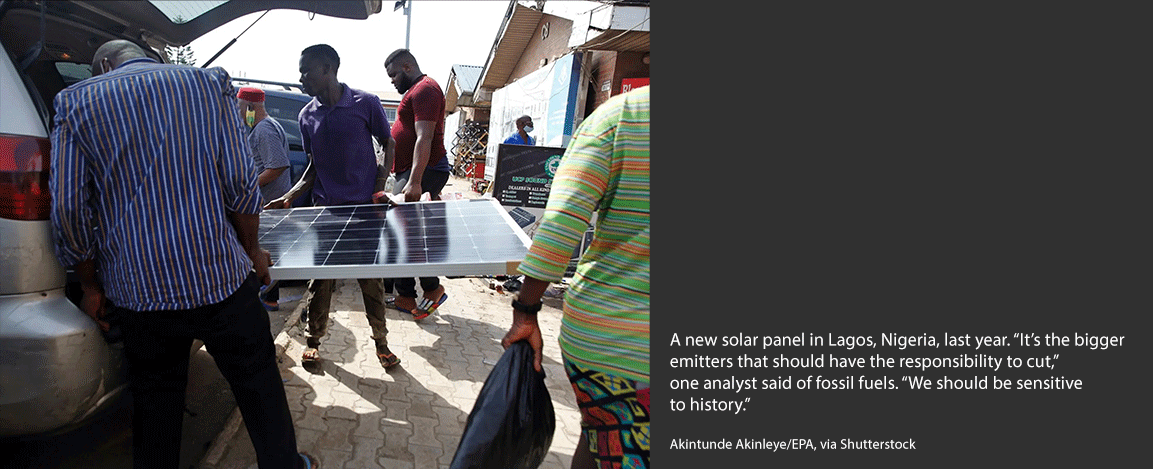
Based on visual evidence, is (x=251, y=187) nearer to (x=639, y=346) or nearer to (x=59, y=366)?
(x=59, y=366)

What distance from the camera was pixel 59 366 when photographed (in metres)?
1.86

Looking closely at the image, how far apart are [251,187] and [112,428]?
1.83 meters

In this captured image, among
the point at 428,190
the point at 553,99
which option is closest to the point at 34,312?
the point at 428,190

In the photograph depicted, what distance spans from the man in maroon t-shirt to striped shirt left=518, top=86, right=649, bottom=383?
2.37 m

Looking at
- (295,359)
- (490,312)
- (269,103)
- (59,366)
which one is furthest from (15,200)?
(269,103)

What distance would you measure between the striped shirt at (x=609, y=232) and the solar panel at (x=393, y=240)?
19.5 inches

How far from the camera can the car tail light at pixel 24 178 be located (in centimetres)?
179

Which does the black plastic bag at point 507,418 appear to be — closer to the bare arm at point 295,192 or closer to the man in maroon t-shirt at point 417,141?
the man in maroon t-shirt at point 417,141

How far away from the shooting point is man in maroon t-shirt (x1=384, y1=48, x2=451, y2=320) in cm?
380

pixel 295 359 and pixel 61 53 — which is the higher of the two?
pixel 61 53

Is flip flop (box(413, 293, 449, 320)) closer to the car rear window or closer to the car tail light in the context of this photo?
the car rear window

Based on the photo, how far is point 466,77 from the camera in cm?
2534

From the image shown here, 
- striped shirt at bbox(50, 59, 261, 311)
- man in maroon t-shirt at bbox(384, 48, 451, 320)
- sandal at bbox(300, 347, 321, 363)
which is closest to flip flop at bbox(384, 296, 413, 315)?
man in maroon t-shirt at bbox(384, 48, 451, 320)

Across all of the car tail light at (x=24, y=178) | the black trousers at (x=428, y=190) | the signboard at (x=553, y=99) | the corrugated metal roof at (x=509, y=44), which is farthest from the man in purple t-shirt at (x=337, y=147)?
the corrugated metal roof at (x=509, y=44)
